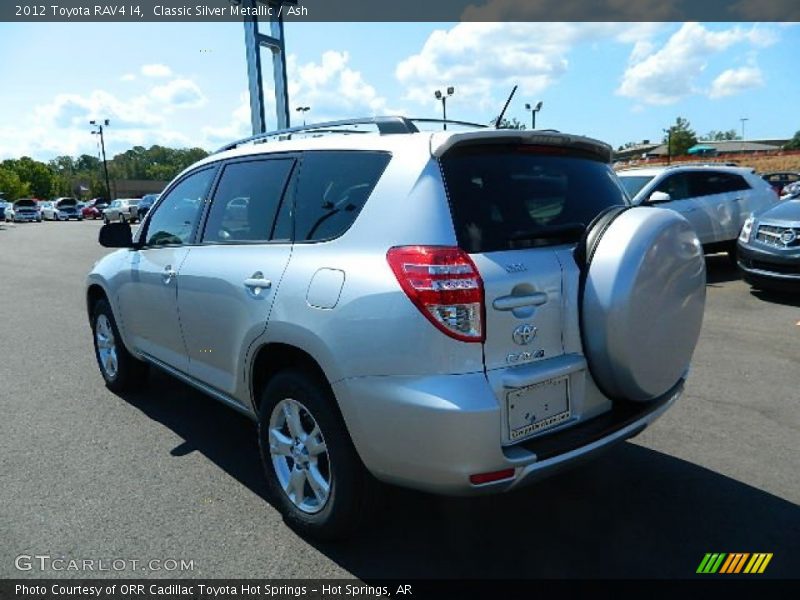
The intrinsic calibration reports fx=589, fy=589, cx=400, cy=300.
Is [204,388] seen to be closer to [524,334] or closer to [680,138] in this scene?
[524,334]

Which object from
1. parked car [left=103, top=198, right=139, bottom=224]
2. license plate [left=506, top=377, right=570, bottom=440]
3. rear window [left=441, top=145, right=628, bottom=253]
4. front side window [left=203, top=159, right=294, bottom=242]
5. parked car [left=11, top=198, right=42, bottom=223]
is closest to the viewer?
license plate [left=506, top=377, right=570, bottom=440]

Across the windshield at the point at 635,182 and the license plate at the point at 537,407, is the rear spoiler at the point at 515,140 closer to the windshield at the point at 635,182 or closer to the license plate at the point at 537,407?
the license plate at the point at 537,407

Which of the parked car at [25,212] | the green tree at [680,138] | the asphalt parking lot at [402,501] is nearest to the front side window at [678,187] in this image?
the asphalt parking lot at [402,501]

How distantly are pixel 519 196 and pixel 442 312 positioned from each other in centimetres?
72

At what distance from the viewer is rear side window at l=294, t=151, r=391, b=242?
260 cm

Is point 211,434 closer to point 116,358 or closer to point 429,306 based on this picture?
point 116,358

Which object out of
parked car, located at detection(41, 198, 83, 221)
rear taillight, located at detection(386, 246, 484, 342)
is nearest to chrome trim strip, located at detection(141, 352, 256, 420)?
rear taillight, located at detection(386, 246, 484, 342)

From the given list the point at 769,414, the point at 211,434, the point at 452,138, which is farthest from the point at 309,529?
the point at 769,414

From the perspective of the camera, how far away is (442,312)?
2207mm

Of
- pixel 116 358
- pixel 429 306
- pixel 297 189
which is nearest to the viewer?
pixel 429 306

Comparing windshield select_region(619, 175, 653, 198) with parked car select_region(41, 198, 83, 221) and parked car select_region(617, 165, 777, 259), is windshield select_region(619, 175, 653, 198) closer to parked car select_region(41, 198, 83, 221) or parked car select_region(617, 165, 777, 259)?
parked car select_region(617, 165, 777, 259)

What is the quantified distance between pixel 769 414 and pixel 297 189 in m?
3.59

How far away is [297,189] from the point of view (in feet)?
9.78

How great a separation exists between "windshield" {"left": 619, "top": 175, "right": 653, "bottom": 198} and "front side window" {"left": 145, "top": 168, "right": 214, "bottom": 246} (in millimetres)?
7573
